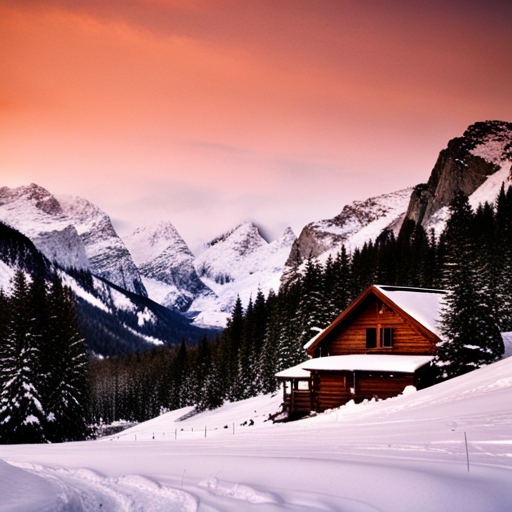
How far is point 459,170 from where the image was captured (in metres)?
176

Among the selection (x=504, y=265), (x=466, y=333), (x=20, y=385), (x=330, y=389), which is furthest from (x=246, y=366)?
(x=466, y=333)

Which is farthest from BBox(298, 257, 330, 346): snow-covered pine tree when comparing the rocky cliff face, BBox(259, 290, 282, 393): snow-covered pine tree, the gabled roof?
the rocky cliff face

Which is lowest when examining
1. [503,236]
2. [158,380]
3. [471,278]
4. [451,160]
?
[158,380]

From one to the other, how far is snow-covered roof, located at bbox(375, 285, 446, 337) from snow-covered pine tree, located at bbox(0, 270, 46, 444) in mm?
27715

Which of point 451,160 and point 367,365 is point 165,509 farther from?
point 451,160

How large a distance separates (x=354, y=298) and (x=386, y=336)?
31.3 meters

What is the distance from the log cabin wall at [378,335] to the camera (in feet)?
108

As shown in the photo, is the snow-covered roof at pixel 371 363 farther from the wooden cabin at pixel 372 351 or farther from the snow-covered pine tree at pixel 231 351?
the snow-covered pine tree at pixel 231 351

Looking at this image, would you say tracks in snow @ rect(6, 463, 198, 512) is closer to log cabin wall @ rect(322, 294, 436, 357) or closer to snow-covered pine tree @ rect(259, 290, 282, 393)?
log cabin wall @ rect(322, 294, 436, 357)

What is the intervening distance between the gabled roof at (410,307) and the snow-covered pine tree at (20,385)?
72.0 ft

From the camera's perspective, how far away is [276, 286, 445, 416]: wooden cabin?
31.2 m

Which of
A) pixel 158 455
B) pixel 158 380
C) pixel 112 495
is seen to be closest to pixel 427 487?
pixel 112 495

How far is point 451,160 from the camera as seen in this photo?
595ft

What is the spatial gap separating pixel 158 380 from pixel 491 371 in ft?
361
